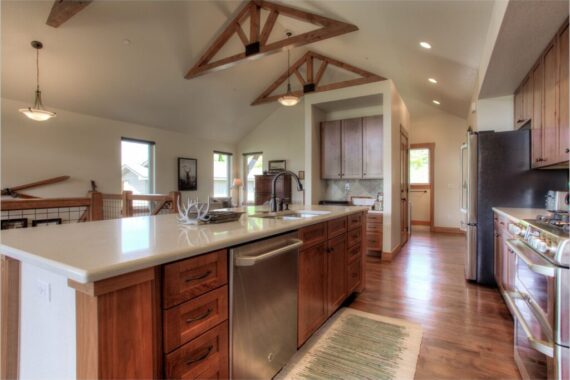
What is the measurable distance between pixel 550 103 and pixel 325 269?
7.22 feet

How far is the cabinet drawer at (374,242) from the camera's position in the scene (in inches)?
178

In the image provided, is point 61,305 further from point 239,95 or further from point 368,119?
point 239,95

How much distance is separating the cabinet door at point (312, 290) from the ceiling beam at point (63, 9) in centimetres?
369

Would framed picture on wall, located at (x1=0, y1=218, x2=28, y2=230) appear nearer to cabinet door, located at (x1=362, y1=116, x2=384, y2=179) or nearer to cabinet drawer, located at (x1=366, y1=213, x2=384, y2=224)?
cabinet drawer, located at (x1=366, y1=213, x2=384, y2=224)

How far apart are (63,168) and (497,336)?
6491 mm

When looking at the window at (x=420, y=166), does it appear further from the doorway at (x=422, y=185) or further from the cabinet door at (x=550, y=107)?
the cabinet door at (x=550, y=107)

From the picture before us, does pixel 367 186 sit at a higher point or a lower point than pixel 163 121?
lower

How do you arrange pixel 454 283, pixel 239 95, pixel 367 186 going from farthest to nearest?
pixel 239 95 < pixel 367 186 < pixel 454 283

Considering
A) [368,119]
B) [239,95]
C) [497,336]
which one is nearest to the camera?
[497,336]

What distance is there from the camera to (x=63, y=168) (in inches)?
199

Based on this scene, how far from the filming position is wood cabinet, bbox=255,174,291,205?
7.39 meters

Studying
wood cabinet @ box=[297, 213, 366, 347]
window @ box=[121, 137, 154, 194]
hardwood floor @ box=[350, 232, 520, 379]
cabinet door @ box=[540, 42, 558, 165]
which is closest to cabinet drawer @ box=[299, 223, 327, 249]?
wood cabinet @ box=[297, 213, 366, 347]

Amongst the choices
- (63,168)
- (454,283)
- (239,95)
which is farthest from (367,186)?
(63,168)

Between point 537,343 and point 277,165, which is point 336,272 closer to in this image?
point 537,343
